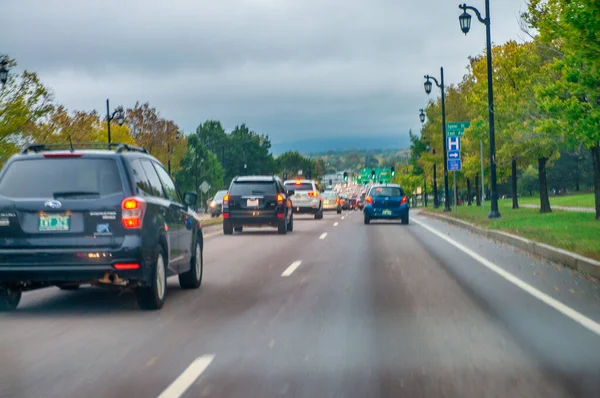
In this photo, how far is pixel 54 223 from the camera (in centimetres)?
874

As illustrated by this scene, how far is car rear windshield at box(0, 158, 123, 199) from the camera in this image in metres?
8.89

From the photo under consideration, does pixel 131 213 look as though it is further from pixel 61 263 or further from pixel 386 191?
pixel 386 191

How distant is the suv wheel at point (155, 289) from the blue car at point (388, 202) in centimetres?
2367

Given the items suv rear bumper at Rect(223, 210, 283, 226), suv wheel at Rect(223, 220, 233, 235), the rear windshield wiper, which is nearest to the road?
the rear windshield wiper

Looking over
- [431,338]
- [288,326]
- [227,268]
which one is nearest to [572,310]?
[431,338]

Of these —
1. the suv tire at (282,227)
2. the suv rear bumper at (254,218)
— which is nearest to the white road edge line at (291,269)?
the suv rear bumper at (254,218)

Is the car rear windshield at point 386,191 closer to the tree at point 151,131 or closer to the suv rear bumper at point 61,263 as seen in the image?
the suv rear bumper at point 61,263

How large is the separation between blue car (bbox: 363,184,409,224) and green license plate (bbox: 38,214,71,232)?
24592mm

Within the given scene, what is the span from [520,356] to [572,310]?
2.75 meters

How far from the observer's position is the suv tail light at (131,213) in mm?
8820

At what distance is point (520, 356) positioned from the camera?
675 centimetres

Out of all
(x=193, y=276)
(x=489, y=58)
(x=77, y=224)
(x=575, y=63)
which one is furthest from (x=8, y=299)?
(x=489, y=58)

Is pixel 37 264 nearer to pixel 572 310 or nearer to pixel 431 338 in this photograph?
pixel 431 338

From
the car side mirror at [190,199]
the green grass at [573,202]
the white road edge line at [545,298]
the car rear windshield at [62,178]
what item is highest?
the car rear windshield at [62,178]
